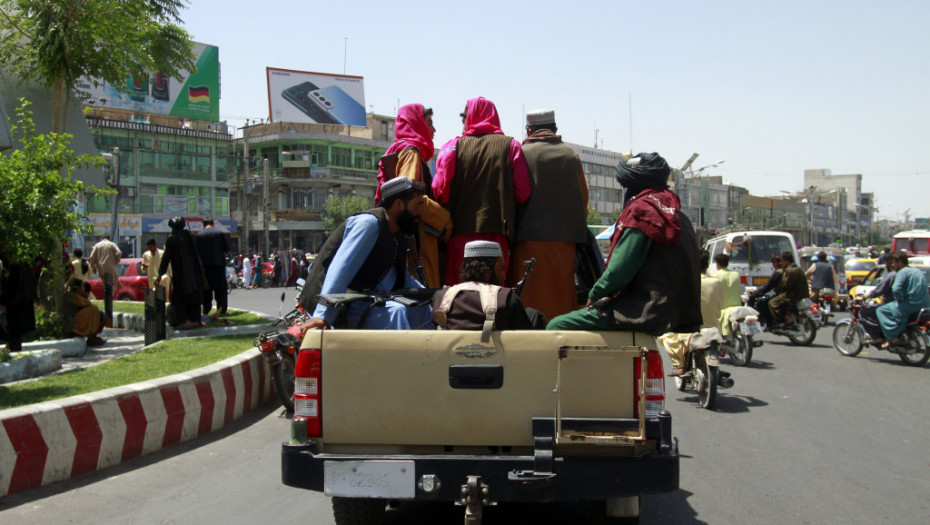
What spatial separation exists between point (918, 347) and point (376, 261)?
35.8ft

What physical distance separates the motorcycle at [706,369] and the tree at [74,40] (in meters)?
10.8

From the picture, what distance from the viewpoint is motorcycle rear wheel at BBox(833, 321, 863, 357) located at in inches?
527

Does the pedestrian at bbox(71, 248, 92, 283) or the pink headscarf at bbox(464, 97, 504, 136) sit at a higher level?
the pink headscarf at bbox(464, 97, 504, 136)

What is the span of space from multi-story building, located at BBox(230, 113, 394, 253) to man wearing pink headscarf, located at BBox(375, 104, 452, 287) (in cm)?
5982

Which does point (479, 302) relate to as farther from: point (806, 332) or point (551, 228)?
point (806, 332)

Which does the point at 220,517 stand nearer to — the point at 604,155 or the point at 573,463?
the point at 573,463

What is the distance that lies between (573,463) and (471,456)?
0.45 metres

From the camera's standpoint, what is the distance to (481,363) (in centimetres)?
358

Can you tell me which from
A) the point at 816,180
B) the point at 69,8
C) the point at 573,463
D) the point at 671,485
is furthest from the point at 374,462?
the point at 816,180

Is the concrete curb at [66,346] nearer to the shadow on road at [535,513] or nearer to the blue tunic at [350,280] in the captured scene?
the shadow on road at [535,513]

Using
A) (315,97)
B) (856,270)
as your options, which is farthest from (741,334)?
(315,97)

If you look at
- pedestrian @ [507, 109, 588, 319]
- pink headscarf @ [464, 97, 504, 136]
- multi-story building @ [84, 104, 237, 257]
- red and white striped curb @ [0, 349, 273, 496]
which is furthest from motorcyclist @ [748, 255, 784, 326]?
multi-story building @ [84, 104, 237, 257]

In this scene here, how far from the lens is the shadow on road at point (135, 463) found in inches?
204

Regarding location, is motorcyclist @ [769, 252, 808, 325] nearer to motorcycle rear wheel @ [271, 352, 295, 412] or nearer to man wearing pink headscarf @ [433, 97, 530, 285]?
motorcycle rear wheel @ [271, 352, 295, 412]
